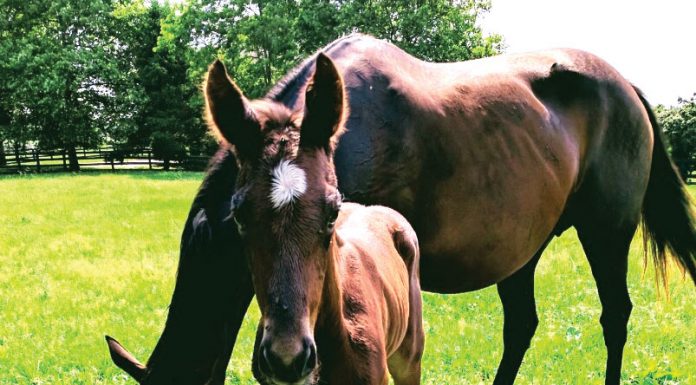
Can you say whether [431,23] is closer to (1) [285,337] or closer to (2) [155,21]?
(2) [155,21]

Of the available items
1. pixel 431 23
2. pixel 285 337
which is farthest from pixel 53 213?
pixel 431 23

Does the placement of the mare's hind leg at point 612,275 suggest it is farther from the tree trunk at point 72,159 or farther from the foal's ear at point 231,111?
the tree trunk at point 72,159

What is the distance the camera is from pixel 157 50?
92.4 feet

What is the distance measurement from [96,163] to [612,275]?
3133cm

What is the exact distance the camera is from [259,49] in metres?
26.1

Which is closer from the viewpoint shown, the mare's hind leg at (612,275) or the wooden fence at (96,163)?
the mare's hind leg at (612,275)

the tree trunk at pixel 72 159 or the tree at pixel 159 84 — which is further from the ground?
the tree at pixel 159 84

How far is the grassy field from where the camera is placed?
429 cm

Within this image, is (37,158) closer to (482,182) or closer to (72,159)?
(72,159)

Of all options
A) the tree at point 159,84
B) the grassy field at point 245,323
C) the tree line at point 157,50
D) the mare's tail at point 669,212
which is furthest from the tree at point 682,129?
the mare's tail at point 669,212

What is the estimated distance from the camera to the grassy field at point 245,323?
429 cm

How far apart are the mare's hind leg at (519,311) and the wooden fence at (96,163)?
2570cm

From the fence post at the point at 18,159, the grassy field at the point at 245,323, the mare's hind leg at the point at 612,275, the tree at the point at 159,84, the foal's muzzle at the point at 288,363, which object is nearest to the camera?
the foal's muzzle at the point at 288,363

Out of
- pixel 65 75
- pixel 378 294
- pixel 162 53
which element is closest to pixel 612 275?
pixel 378 294
